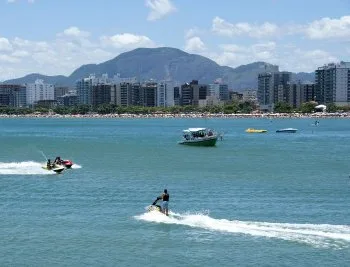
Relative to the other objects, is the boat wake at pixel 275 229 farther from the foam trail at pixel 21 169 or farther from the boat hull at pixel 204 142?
the boat hull at pixel 204 142

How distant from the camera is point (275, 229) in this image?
36.3m

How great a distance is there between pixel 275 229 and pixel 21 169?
39158 mm

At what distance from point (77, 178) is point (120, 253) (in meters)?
29.2

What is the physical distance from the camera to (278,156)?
9050 centimetres

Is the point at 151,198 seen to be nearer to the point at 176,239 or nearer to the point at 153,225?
the point at 153,225

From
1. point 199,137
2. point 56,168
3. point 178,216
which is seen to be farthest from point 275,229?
point 199,137

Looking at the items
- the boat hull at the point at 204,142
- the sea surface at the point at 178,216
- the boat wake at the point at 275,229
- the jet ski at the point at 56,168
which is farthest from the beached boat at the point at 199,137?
the boat wake at the point at 275,229

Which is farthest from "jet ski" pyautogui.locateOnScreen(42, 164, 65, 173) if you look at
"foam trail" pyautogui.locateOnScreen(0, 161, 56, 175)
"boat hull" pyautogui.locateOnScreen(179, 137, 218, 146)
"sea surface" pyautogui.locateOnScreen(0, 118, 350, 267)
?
"boat hull" pyautogui.locateOnScreen(179, 137, 218, 146)

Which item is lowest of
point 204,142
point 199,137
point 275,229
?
point 204,142

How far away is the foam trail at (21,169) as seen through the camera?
65.8 meters

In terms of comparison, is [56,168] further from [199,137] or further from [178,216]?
[199,137]

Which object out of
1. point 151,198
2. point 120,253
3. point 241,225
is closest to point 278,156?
point 151,198

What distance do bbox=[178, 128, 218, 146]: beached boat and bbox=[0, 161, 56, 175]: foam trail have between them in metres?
35.3

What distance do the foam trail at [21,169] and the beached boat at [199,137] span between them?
35323 mm
